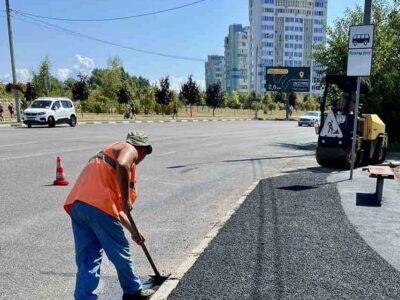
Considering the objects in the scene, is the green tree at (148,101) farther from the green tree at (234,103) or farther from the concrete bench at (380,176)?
the concrete bench at (380,176)

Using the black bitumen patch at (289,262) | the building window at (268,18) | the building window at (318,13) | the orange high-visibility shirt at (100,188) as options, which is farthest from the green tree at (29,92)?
the building window at (318,13)

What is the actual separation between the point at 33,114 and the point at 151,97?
3465 cm

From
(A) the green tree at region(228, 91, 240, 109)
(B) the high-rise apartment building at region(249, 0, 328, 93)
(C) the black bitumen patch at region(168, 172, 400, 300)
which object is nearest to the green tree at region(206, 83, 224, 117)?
(A) the green tree at region(228, 91, 240, 109)

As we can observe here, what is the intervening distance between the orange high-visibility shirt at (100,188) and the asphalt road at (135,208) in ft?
3.54

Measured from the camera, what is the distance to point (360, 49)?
934 centimetres

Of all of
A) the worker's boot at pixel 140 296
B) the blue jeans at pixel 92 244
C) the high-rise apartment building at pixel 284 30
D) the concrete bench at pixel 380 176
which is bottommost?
the worker's boot at pixel 140 296

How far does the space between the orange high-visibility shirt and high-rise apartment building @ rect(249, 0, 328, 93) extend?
13866 centimetres

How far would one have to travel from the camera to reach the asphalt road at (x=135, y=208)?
4402 mm

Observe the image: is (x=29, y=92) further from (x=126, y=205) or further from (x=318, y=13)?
(x=318, y=13)

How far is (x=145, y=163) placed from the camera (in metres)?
12.5

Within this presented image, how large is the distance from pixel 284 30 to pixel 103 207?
149m

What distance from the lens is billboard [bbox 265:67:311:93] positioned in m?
64.2

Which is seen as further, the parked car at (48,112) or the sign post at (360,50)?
the parked car at (48,112)

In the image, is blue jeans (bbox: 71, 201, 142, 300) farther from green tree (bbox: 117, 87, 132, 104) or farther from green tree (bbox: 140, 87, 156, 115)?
green tree (bbox: 140, 87, 156, 115)
